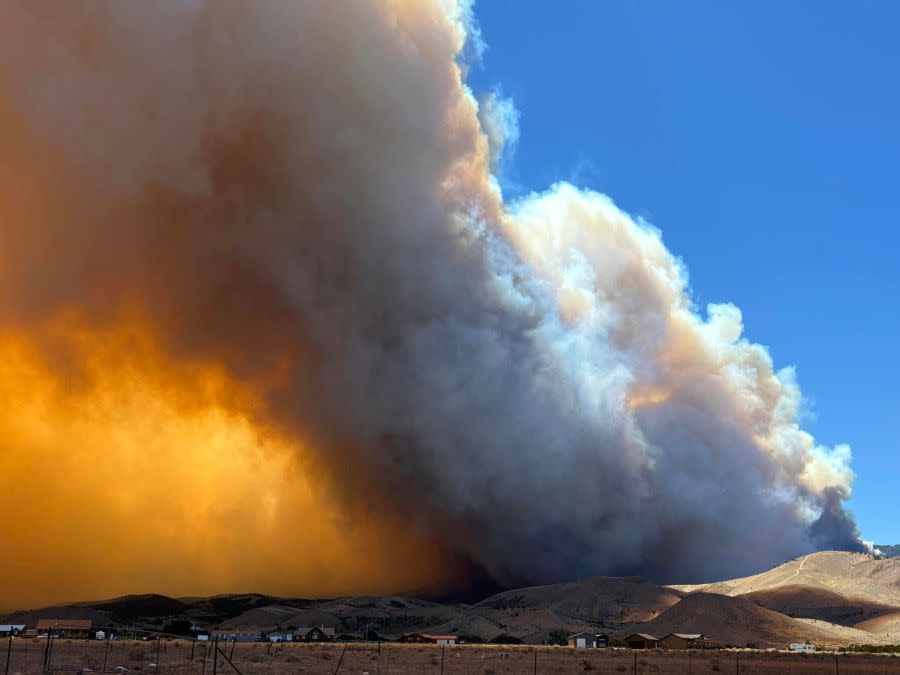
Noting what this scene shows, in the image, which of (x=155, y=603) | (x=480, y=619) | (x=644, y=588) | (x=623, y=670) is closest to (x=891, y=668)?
(x=623, y=670)

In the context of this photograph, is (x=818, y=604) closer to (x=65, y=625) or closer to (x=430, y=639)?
(x=430, y=639)

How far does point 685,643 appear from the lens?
298 ft

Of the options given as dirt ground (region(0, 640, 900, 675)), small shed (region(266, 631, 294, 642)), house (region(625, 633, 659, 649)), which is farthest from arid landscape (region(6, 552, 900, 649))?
dirt ground (region(0, 640, 900, 675))

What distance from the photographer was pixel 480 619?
116 metres

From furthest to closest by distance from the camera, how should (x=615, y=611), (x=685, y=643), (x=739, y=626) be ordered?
(x=615, y=611) → (x=739, y=626) → (x=685, y=643)

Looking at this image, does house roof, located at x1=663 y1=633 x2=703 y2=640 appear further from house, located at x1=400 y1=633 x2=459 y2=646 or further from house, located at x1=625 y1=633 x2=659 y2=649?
house, located at x1=400 y1=633 x2=459 y2=646

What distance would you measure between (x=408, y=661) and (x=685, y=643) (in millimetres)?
41428

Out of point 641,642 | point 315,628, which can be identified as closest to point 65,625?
point 315,628

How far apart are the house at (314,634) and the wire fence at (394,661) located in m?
16.6

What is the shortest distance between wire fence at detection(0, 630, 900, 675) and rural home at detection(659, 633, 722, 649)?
36.3 ft

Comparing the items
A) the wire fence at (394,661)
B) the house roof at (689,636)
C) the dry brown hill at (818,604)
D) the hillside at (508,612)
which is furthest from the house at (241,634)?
the dry brown hill at (818,604)

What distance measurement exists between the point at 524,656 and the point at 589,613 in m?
64.4

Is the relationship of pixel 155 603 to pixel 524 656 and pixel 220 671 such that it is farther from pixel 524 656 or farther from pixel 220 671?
pixel 220 671

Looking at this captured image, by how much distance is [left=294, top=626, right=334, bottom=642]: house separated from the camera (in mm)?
93531
